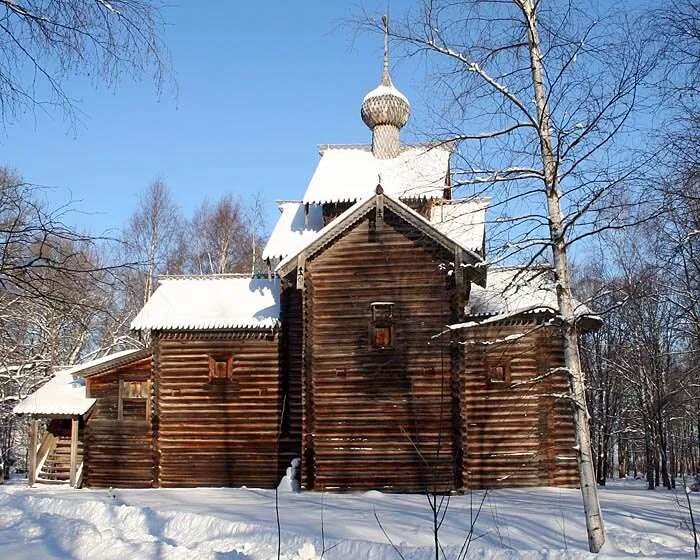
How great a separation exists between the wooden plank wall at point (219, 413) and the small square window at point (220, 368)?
126 millimetres

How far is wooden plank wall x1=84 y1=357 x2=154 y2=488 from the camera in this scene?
22.0m

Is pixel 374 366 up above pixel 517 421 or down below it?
above

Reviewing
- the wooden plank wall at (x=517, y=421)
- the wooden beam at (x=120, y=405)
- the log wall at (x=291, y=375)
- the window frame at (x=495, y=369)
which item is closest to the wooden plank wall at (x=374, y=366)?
the wooden plank wall at (x=517, y=421)

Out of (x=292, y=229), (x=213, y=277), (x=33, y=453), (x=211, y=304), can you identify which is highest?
(x=292, y=229)

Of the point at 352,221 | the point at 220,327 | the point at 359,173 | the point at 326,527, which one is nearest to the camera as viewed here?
the point at 326,527

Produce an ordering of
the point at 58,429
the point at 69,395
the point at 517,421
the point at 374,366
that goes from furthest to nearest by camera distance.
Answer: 1. the point at 58,429
2. the point at 69,395
3. the point at 517,421
4. the point at 374,366

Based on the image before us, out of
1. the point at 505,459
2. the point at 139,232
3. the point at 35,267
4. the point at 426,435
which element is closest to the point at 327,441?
the point at 426,435

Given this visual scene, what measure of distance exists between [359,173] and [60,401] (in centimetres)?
1292

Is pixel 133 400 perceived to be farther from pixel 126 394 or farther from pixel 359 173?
pixel 359 173

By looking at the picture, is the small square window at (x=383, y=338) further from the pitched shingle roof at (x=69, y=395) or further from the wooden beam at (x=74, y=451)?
the wooden beam at (x=74, y=451)

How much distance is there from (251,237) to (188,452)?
20.3m

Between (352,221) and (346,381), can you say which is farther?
(352,221)

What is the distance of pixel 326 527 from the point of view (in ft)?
41.9

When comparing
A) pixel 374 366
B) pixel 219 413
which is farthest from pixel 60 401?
pixel 374 366
